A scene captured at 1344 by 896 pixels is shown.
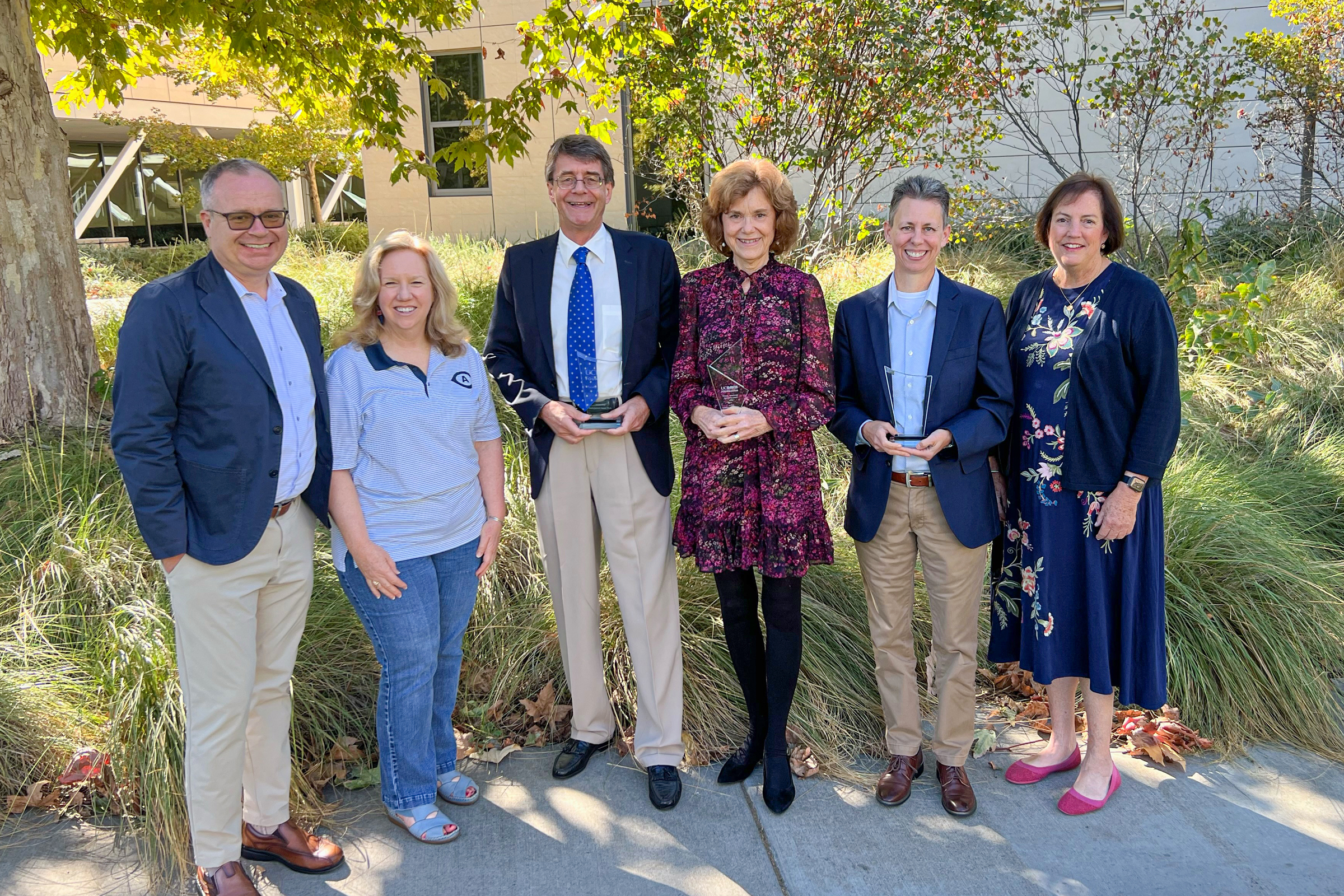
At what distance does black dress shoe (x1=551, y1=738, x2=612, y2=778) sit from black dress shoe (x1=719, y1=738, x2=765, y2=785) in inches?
20.3

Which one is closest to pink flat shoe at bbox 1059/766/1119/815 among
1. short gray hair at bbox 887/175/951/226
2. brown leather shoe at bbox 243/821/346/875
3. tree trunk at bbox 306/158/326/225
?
short gray hair at bbox 887/175/951/226

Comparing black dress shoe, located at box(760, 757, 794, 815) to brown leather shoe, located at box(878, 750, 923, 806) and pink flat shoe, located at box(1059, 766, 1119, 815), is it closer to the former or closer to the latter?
brown leather shoe, located at box(878, 750, 923, 806)

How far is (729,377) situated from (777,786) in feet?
4.89

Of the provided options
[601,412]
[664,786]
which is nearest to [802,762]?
[664,786]

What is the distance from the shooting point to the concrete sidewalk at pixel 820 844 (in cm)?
300

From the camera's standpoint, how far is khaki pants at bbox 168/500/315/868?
2746 millimetres

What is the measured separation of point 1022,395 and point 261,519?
253 centimetres

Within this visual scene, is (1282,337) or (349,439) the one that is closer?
(349,439)

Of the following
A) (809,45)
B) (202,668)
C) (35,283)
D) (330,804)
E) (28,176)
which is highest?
(809,45)

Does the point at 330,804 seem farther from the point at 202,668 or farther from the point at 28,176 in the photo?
the point at 28,176

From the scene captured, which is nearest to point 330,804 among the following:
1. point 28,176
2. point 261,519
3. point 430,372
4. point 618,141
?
point 261,519

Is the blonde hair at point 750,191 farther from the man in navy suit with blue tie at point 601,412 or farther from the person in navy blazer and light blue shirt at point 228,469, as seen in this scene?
the person in navy blazer and light blue shirt at point 228,469

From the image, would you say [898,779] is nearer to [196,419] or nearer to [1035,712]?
[1035,712]

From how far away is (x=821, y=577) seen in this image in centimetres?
432
